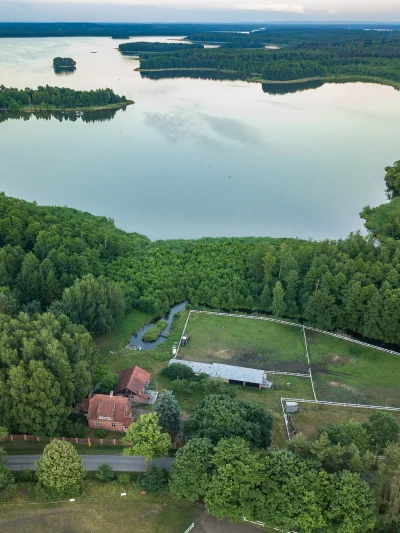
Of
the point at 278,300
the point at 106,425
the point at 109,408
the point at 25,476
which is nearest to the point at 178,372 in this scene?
the point at 109,408

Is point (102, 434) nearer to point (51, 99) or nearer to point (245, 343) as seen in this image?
point (245, 343)

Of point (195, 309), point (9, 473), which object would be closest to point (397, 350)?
point (195, 309)

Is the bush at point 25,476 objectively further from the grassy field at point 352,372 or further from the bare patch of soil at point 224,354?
the grassy field at point 352,372

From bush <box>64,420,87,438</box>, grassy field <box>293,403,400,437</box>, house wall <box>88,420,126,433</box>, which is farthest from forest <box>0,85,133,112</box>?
grassy field <box>293,403,400,437</box>

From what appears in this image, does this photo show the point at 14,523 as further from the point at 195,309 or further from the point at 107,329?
the point at 195,309

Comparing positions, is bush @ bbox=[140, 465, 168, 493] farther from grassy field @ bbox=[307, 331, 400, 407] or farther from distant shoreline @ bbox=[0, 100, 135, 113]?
distant shoreline @ bbox=[0, 100, 135, 113]

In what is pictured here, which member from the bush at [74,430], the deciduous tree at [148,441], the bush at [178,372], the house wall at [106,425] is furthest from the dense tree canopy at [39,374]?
the bush at [178,372]
